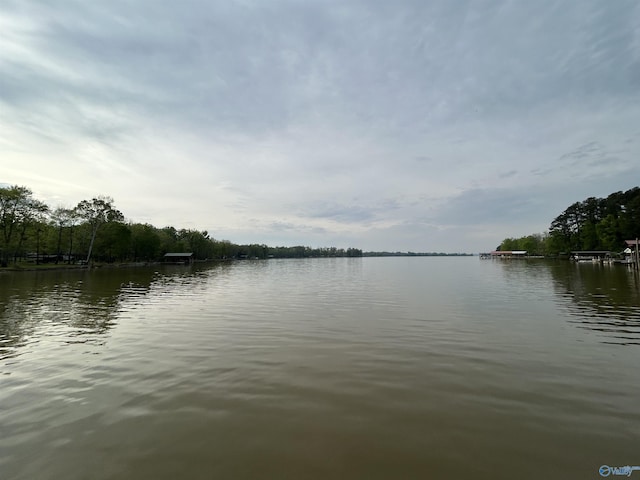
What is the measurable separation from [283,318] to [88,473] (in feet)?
38.7

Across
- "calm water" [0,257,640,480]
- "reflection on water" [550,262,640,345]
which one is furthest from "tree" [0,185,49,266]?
"reflection on water" [550,262,640,345]

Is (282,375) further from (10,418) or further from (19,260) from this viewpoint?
(19,260)

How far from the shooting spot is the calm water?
4.50 m

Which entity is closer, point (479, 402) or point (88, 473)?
point (88, 473)

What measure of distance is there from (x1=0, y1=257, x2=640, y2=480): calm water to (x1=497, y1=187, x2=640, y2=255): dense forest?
88440mm

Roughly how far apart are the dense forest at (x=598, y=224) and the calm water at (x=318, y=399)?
3482 inches

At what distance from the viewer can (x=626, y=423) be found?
5.56m

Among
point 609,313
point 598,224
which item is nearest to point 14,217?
point 609,313

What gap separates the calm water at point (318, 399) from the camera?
450cm

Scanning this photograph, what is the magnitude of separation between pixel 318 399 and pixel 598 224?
383ft

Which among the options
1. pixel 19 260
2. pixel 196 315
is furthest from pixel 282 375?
pixel 19 260

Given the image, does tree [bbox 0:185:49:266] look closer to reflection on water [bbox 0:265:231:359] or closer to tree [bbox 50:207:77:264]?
tree [bbox 50:207:77:264]

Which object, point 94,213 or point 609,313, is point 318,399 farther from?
point 94,213

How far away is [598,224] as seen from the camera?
291 feet
